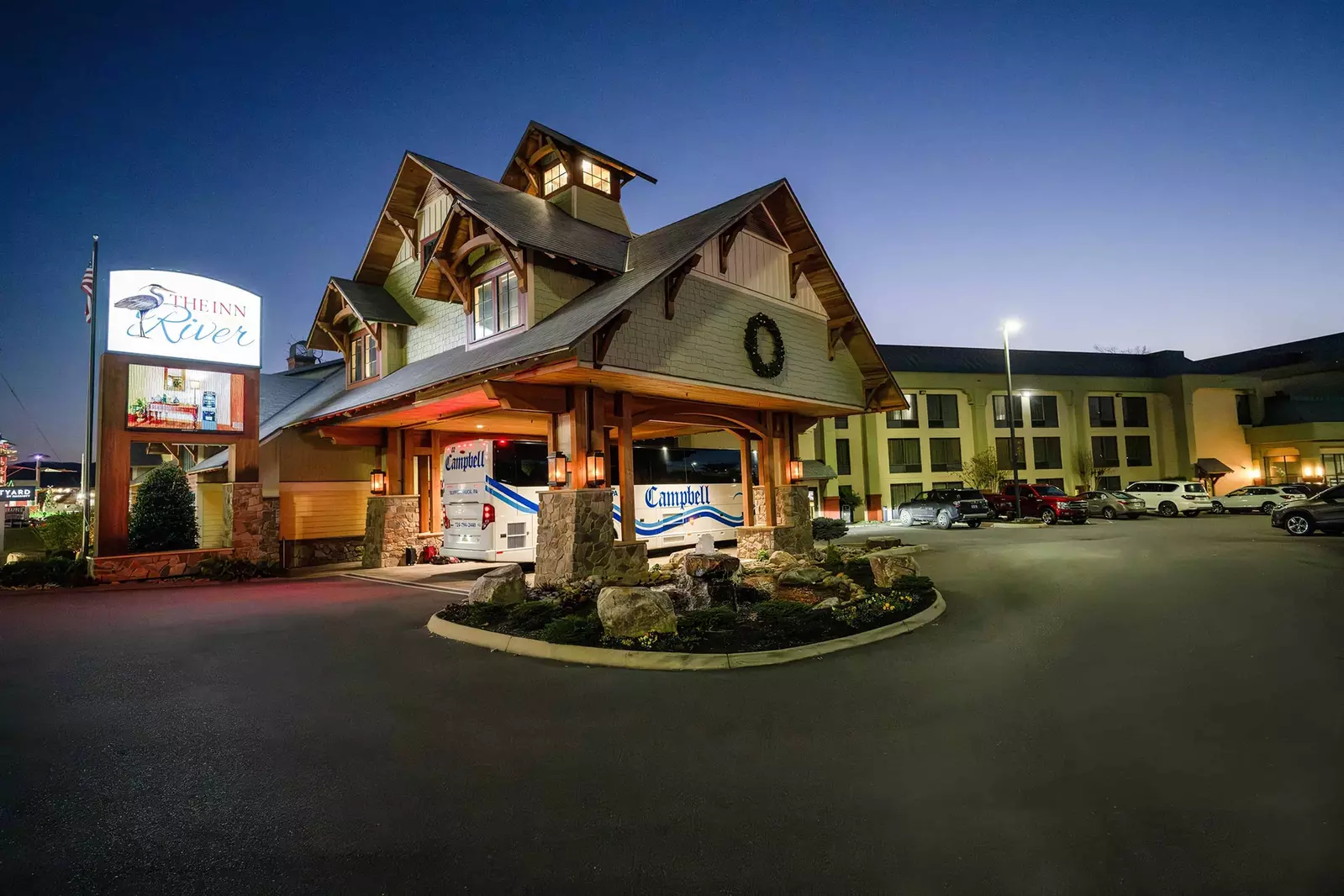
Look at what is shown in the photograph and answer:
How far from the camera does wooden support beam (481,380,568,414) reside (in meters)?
12.4

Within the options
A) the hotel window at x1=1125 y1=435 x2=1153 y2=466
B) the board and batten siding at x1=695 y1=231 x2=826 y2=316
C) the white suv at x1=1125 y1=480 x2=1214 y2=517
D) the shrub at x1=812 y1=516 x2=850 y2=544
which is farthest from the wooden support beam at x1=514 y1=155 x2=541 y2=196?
the hotel window at x1=1125 y1=435 x2=1153 y2=466

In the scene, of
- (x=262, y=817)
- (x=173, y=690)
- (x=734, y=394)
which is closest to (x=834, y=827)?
(x=262, y=817)

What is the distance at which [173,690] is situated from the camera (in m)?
6.74

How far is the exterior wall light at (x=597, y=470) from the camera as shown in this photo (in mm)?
13281

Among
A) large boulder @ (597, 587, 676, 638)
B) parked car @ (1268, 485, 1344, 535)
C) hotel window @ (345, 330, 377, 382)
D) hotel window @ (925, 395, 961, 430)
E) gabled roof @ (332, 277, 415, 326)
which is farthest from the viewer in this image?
hotel window @ (925, 395, 961, 430)

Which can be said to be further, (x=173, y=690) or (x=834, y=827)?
(x=173, y=690)

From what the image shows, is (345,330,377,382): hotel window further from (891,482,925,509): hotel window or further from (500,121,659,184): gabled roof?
(891,482,925,509): hotel window

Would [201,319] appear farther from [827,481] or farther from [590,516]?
[827,481]

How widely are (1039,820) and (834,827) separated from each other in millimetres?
1188

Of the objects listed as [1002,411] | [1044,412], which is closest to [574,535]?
[1002,411]

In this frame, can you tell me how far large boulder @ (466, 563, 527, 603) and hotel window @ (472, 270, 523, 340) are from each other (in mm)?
6226

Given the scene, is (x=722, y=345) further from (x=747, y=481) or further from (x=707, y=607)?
(x=707, y=607)

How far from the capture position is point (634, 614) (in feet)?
27.2

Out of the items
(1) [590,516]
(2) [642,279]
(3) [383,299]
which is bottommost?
(1) [590,516]
